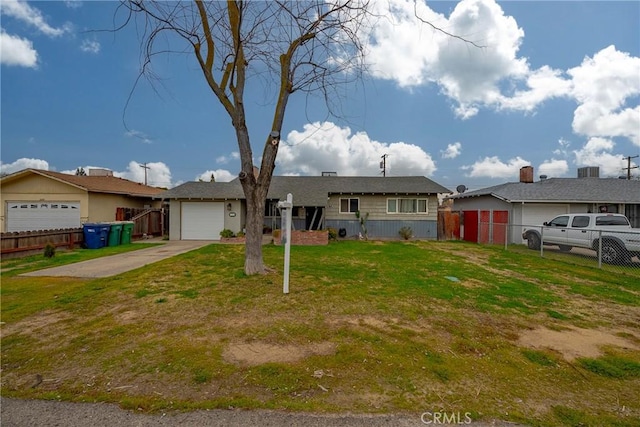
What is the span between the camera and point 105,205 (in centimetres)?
1655

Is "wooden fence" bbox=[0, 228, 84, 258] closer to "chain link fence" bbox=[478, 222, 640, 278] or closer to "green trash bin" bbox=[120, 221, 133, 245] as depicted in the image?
"green trash bin" bbox=[120, 221, 133, 245]

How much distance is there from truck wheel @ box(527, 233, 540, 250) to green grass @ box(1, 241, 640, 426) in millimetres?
6905

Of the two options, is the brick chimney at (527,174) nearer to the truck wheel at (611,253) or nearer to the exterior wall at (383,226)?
the exterior wall at (383,226)

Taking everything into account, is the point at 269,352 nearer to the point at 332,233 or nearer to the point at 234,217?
the point at 332,233

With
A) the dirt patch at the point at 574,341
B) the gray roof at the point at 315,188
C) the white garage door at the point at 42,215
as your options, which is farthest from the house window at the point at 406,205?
the white garage door at the point at 42,215

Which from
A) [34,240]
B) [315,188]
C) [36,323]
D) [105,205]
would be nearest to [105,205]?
[105,205]

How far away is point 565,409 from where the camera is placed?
2564 mm

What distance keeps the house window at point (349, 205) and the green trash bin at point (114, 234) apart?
11.9 meters

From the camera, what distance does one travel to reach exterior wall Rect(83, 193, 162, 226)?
15.6 m

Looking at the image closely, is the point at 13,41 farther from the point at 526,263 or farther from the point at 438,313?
the point at 526,263

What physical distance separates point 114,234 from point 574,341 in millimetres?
16810

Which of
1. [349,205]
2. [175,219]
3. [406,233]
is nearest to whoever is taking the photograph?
[175,219]

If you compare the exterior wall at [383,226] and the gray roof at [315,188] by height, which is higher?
the gray roof at [315,188]

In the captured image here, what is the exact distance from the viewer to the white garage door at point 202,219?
16.8m
